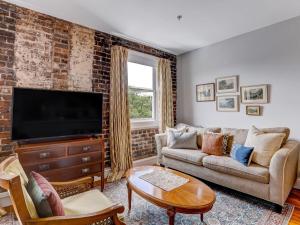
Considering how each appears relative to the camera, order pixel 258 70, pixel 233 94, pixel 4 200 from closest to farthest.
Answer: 1. pixel 4 200
2. pixel 258 70
3. pixel 233 94

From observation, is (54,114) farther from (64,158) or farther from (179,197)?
(179,197)

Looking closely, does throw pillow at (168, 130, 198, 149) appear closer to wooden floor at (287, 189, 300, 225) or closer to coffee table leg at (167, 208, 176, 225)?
wooden floor at (287, 189, 300, 225)

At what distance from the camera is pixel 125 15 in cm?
279

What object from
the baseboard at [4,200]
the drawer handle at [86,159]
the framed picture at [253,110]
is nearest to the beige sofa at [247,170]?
the framed picture at [253,110]

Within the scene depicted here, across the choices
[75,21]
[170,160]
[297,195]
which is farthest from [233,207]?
[75,21]

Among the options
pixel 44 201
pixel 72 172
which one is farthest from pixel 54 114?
pixel 44 201

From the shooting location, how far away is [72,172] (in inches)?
97.7

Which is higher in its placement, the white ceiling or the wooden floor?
the white ceiling

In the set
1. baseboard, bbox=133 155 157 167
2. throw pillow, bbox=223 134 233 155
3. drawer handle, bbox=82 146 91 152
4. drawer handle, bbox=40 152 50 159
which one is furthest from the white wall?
drawer handle, bbox=40 152 50 159

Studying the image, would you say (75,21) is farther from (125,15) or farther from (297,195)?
(297,195)

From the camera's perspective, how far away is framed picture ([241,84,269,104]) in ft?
10.5

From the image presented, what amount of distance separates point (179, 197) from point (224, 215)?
818mm

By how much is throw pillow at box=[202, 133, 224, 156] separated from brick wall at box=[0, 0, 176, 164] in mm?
1735

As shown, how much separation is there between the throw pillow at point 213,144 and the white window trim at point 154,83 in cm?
136
